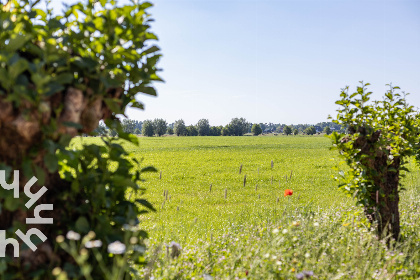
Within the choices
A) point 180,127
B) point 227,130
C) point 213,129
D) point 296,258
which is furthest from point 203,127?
point 296,258

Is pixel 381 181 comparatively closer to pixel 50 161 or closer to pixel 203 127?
pixel 50 161

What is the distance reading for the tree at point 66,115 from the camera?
1.81 meters

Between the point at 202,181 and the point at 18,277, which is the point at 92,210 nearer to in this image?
the point at 18,277

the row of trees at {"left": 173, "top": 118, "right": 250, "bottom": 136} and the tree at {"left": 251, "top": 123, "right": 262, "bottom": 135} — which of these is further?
the tree at {"left": 251, "top": 123, "right": 262, "bottom": 135}

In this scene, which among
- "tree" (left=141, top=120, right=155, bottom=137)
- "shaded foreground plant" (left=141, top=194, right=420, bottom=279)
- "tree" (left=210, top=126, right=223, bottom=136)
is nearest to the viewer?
"shaded foreground plant" (left=141, top=194, right=420, bottom=279)

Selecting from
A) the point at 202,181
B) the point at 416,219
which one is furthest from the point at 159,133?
the point at 416,219

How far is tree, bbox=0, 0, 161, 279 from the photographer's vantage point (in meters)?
1.81

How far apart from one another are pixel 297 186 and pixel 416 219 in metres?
7.31

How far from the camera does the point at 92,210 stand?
2238 mm

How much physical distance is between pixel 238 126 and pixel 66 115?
138594mm

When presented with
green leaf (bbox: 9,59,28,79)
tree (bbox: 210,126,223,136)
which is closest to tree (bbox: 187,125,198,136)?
tree (bbox: 210,126,223,136)

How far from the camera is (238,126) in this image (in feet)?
459

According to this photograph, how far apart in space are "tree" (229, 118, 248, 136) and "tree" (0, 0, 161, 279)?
451 feet

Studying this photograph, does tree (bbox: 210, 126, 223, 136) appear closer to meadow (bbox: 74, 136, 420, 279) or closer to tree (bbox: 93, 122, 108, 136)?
meadow (bbox: 74, 136, 420, 279)
